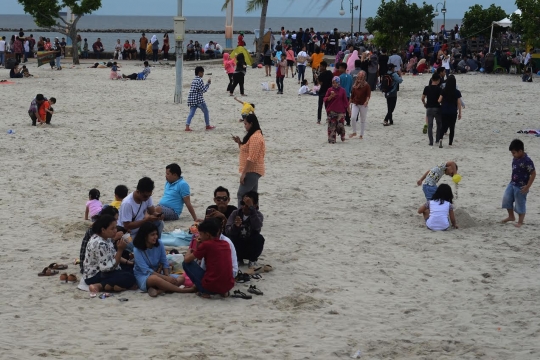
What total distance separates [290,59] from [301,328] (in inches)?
970

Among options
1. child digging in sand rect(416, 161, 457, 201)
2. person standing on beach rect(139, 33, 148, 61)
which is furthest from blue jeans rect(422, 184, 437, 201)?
person standing on beach rect(139, 33, 148, 61)

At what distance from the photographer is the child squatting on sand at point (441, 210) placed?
33.7 feet

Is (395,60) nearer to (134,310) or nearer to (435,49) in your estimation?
(435,49)

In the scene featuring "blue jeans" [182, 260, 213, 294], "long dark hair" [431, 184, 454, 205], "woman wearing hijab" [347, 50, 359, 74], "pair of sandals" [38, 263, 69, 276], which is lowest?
"pair of sandals" [38, 263, 69, 276]

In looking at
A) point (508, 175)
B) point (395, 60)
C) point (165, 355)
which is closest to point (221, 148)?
point (508, 175)

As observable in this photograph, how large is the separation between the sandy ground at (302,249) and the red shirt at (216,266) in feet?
0.53

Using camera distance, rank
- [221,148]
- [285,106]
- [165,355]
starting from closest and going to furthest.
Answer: [165,355] → [221,148] → [285,106]

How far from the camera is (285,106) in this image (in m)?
22.5

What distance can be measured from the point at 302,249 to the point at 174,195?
6.11 feet

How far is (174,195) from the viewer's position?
33.6 feet

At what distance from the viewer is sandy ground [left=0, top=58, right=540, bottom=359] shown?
6734 millimetres

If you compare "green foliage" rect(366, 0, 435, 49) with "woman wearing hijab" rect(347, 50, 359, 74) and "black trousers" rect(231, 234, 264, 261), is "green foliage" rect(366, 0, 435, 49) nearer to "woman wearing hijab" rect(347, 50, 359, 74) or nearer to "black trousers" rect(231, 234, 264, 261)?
"woman wearing hijab" rect(347, 50, 359, 74)

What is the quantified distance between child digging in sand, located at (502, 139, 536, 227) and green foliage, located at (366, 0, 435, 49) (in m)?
26.9

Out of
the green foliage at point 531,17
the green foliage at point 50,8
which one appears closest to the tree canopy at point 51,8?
the green foliage at point 50,8
